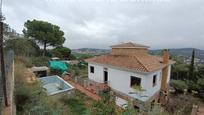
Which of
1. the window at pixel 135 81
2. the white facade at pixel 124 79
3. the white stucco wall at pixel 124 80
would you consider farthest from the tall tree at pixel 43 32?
the window at pixel 135 81

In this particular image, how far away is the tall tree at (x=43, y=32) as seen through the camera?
28.0 m

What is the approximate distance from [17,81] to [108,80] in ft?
31.0

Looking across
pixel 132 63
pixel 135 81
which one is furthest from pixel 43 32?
pixel 135 81

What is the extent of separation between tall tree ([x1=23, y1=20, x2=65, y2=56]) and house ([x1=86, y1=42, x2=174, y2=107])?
14086 millimetres

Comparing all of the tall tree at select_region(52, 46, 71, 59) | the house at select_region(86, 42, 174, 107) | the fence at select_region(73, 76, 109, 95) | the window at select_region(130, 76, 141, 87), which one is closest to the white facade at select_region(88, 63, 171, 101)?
the house at select_region(86, 42, 174, 107)

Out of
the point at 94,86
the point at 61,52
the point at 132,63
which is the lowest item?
the point at 94,86

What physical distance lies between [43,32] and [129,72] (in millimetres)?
20220

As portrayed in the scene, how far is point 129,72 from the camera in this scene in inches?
538

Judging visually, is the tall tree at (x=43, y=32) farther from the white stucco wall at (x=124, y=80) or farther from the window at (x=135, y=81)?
the window at (x=135, y=81)

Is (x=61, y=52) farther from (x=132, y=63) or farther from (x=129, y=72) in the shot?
(x=129, y=72)

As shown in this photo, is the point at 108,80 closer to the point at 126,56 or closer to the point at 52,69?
the point at 126,56

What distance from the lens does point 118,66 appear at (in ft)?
47.3

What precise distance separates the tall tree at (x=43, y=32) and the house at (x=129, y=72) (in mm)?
14086

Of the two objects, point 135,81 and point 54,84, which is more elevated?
point 135,81
